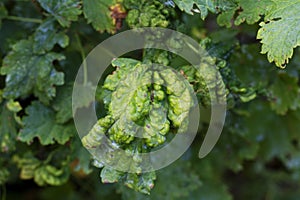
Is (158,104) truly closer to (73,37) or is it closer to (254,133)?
(73,37)

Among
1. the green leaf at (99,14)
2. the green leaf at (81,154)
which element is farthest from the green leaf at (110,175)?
the green leaf at (99,14)

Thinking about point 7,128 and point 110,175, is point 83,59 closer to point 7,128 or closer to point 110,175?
point 7,128

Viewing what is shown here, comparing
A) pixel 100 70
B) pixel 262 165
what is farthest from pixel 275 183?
pixel 100 70

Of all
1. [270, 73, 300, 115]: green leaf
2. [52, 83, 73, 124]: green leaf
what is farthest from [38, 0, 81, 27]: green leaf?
[270, 73, 300, 115]: green leaf

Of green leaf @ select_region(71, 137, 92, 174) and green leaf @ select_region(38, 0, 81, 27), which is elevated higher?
green leaf @ select_region(38, 0, 81, 27)

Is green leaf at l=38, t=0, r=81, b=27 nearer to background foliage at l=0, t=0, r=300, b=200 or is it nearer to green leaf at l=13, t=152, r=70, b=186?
background foliage at l=0, t=0, r=300, b=200

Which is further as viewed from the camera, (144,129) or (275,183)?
(275,183)
